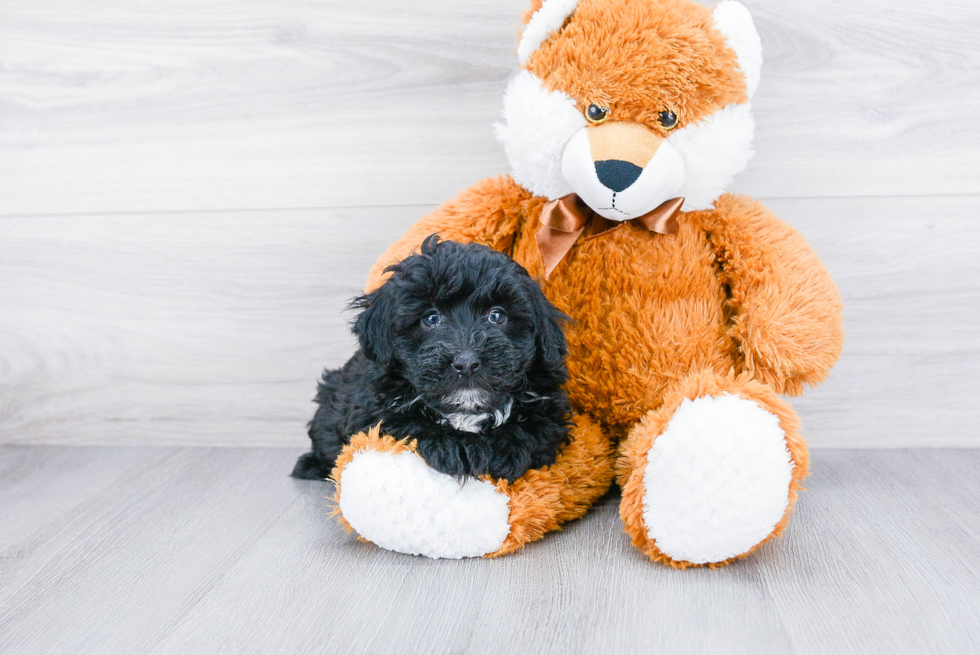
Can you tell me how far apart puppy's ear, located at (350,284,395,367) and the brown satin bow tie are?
0.28 meters

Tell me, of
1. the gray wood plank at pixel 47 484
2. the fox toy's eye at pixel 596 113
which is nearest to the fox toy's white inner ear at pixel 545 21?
the fox toy's eye at pixel 596 113

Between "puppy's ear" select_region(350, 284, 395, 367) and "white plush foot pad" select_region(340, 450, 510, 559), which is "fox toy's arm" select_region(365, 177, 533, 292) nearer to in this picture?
"puppy's ear" select_region(350, 284, 395, 367)

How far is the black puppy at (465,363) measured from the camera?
932 mm

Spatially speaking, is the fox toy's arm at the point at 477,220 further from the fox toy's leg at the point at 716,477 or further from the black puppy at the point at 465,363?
the fox toy's leg at the point at 716,477

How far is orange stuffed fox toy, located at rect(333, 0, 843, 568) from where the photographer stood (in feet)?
3.09

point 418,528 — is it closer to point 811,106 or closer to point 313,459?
point 313,459

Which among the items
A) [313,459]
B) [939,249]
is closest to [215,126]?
[313,459]

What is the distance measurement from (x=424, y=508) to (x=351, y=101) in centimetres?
83

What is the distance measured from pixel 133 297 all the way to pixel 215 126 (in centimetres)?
40

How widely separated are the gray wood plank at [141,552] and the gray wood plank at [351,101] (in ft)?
1.78

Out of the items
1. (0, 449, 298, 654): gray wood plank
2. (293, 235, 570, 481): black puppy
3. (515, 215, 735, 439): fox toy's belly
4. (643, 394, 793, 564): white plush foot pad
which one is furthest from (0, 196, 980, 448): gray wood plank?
(643, 394, 793, 564): white plush foot pad

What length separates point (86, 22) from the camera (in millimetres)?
1461

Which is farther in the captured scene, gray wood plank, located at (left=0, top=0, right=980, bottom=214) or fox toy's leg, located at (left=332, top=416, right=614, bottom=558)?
gray wood plank, located at (left=0, top=0, right=980, bottom=214)

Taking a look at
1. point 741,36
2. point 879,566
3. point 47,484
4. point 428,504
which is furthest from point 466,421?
point 47,484
